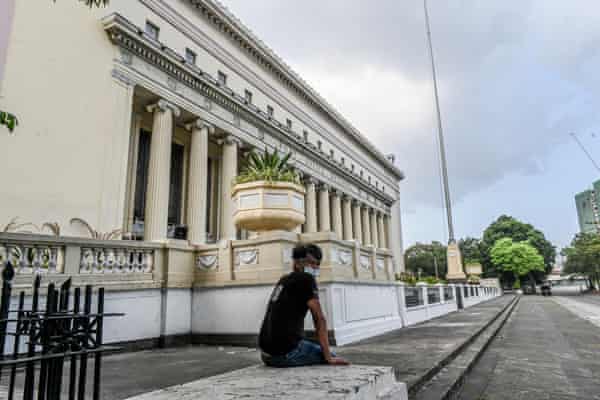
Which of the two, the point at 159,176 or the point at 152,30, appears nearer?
the point at 159,176

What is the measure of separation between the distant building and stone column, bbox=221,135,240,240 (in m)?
46.2

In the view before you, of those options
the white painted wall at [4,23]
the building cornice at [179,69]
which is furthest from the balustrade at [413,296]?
the building cornice at [179,69]

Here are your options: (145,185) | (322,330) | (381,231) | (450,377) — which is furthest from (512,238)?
(322,330)

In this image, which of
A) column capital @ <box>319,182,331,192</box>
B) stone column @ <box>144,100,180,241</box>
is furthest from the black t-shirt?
column capital @ <box>319,182,331,192</box>

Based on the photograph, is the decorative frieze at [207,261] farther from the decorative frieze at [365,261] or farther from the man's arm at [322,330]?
the man's arm at [322,330]

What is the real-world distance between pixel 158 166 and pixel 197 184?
89.8 inches

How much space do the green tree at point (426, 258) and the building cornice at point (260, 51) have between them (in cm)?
4742

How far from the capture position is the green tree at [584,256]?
49219mm

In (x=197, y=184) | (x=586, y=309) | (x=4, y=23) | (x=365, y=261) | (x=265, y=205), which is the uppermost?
(x=197, y=184)

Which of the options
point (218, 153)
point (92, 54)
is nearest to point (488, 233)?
point (218, 153)

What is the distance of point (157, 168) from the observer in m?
15.7

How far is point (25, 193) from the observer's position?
39.3ft

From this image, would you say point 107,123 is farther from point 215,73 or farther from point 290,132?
point 290,132

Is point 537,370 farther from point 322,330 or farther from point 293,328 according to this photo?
point 293,328
